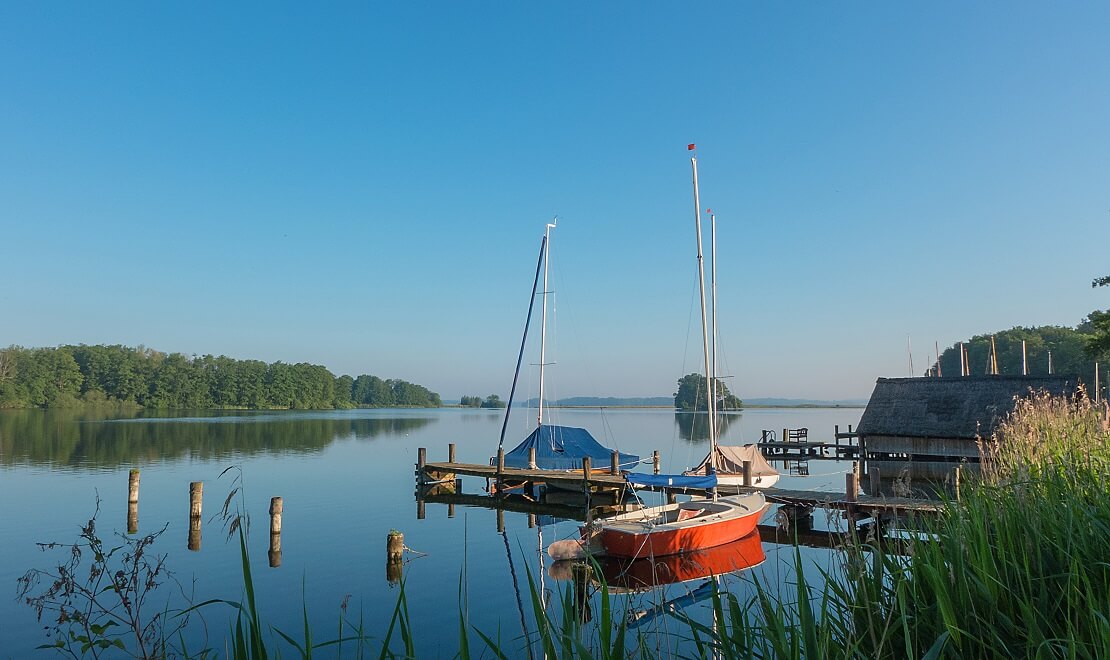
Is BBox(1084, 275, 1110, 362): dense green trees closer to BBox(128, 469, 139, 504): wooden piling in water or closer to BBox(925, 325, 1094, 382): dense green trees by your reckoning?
BBox(128, 469, 139, 504): wooden piling in water

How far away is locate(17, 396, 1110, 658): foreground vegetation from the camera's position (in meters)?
2.97

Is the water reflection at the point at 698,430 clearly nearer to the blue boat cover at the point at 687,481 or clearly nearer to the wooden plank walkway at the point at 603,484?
the wooden plank walkway at the point at 603,484

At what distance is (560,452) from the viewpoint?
29.0 m

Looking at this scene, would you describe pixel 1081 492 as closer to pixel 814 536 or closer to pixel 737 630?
pixel 737 630

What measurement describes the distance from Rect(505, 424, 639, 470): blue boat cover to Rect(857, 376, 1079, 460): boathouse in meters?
12.1

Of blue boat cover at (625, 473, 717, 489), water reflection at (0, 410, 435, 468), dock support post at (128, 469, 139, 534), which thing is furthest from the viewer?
water reflection at (0, 410, 435, 468)

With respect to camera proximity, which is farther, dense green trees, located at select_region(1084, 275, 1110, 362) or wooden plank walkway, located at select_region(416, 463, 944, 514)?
dense green trees, located at select_region(1084, 275, 1110, 362)

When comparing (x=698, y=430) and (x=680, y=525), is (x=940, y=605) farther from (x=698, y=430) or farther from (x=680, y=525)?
(x=698, y=430)

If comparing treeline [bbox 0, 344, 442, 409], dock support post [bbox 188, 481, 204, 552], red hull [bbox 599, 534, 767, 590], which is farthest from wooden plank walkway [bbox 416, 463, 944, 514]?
treeline [bbox 0, 344, 442, 409]

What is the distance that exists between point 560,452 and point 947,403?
56.6 ft

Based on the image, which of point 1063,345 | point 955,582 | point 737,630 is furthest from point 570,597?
point 1063,345

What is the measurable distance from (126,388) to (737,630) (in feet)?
403

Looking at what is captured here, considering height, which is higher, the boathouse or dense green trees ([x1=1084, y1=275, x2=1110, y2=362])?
dense green trees ([x1=1084, y1=275, x2=1110, y2=362])

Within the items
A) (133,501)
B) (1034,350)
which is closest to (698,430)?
(1034,350)
